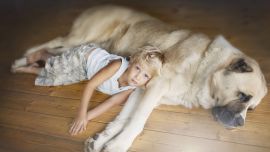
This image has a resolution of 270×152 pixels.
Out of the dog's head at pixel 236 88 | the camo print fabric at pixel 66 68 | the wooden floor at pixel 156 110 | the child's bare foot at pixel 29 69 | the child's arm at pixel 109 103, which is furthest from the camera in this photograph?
the child's bare foot at pixel 29 69

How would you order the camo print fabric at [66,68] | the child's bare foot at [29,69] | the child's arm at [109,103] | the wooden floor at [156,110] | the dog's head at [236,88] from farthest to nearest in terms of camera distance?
1. the child's bare foot at [29,69]
2. the camo print fabric at [66,68]
3. the child's arm at [109,103]
4. the wooden floor at [156,110]
5. the dog's head at [236,88]

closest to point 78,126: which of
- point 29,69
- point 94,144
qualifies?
point 94,144

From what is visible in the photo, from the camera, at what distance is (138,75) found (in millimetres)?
1837

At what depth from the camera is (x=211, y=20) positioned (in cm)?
275

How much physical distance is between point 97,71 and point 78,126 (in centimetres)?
33

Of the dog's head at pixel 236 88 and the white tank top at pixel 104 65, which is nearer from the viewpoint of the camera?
the dog's head at pixel 236 88

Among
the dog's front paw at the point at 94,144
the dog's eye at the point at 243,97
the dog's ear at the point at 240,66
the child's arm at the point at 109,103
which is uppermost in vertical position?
the dog's ear at the point at 240,66

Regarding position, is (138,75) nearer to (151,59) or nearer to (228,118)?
(151,59)

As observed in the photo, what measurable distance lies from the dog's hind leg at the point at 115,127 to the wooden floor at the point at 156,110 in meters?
0.07

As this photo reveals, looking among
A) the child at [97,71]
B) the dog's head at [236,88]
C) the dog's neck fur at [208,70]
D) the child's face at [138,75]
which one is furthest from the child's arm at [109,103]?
the dog's head at [236,88]

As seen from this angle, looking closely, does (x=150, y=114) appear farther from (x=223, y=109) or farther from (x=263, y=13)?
(x=263, y=13)

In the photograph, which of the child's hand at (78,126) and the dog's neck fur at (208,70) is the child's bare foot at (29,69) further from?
the dog's neck fur at (208,70)

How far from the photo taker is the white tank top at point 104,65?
1.97 m

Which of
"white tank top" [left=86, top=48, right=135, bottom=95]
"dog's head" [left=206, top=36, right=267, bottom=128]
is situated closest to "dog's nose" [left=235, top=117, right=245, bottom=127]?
"dog's head" [left=206, top=36, right=267, bottom=128]
